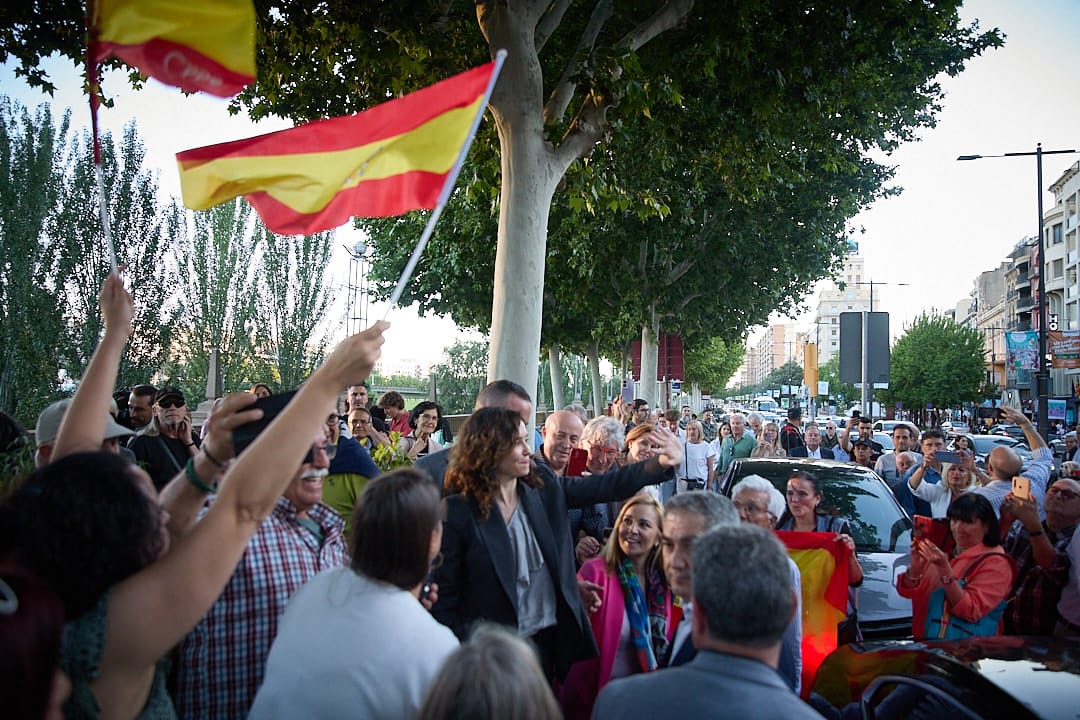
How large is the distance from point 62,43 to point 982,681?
675cm

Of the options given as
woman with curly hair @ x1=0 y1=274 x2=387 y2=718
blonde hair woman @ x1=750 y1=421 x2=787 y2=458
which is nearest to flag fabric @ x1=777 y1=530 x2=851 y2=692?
woman with curly hair @ x1=0 y1=274 x2=387 y2=718

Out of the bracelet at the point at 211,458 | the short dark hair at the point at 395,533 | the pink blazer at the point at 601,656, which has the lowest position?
the pink blazer at the point at 601,656

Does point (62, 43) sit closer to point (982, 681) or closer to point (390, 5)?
point (390, 5)

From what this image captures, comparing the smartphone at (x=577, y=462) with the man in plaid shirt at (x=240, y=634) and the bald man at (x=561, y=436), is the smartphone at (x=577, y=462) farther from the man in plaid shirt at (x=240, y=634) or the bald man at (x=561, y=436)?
the man in plaid shirt at (x=240, y=634)

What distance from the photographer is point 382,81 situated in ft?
29.5

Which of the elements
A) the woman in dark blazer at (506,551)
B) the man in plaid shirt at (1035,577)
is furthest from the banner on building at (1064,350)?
the woman in dark blazer at (506,551)

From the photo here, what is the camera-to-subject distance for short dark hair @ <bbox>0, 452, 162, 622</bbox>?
183 centimetres

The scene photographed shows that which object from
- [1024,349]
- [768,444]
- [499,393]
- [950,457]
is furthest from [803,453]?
[1024,349]

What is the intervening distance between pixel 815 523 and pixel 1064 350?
25.2m

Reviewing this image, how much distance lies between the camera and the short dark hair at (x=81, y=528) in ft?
5.99

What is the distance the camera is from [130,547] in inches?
74.3

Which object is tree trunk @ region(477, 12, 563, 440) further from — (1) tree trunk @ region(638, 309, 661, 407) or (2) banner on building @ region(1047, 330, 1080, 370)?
(2) banner on building @ region(1047, 330, 1080, 370)

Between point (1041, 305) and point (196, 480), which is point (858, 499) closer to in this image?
point (196, 480)

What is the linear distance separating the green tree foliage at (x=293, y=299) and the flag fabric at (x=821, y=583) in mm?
14972
